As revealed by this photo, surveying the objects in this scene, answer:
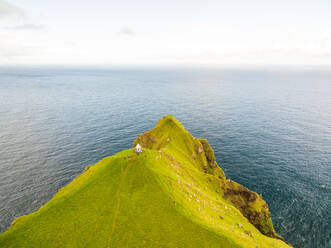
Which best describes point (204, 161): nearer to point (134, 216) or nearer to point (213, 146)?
point (213, 146)

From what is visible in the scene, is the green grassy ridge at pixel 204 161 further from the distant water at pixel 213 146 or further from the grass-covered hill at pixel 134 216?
the distant water at pixel 213 146

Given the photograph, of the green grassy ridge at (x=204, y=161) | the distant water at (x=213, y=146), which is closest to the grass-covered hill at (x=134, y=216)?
the green grassy ridge at (x=204, y=161)

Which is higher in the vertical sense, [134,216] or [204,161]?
[134,216]

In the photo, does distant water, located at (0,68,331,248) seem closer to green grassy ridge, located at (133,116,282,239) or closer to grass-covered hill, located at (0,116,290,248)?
green grassy ridge, located at (133,116,282,239)

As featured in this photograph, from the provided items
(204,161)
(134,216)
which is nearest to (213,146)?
(204,161)

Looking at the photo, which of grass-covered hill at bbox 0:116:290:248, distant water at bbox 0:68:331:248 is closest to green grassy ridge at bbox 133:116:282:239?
grass-covered hill at bbox 0:116:290:248

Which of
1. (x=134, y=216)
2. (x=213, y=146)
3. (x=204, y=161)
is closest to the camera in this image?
(x=134, y=216)

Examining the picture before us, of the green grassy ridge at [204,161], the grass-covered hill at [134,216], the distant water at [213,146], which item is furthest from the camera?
the distant water at [213,146]

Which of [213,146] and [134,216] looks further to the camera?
[213,146]
